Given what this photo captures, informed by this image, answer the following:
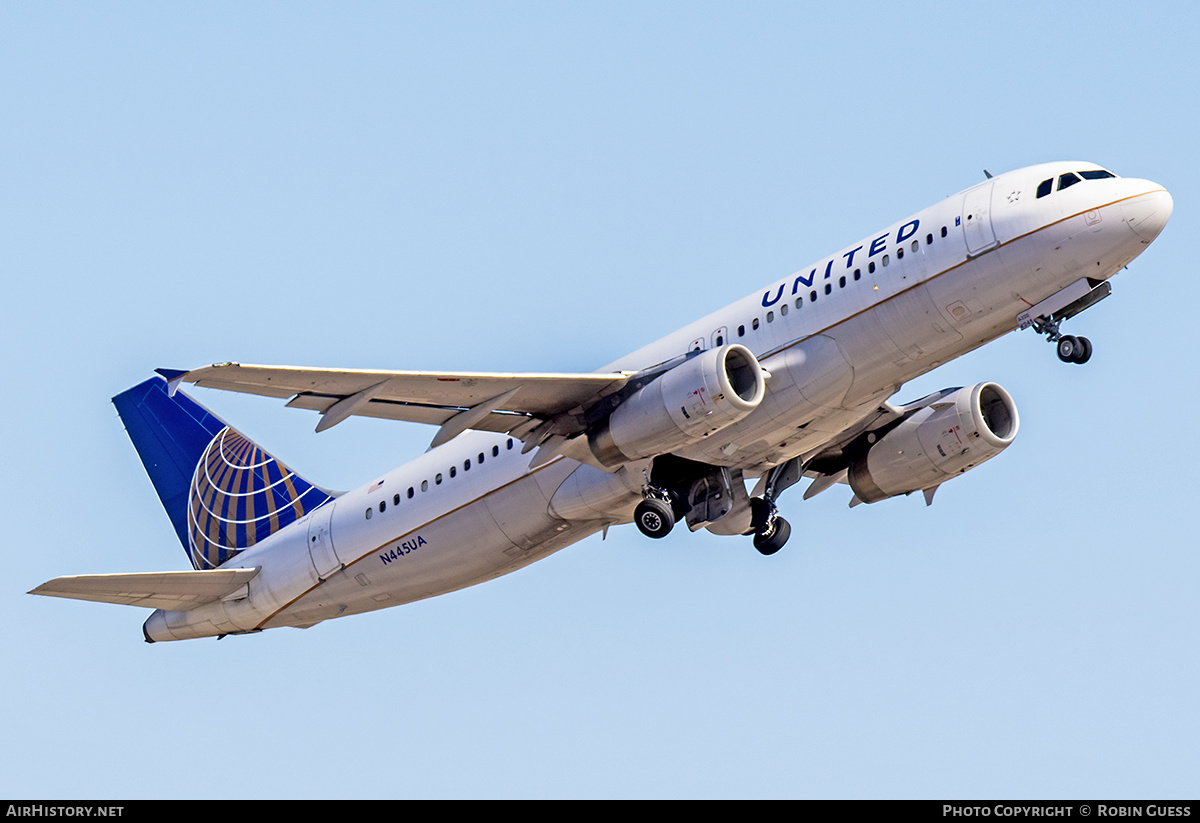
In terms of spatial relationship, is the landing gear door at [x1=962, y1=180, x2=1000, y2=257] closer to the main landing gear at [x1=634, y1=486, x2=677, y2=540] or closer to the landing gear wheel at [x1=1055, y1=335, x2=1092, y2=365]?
the landing gear wheel at [x1=1055, y1=335, x2=1092, y2=365]

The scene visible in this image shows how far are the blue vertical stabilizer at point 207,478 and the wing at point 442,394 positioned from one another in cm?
748

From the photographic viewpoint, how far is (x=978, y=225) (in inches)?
1099

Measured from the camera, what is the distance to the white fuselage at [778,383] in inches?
1086

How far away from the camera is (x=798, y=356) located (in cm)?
2897

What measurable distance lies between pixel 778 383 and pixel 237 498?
15.1 meters

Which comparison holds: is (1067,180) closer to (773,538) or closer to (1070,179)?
(1070,179)

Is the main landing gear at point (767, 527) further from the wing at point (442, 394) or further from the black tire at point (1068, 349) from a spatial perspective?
the black tire at point (1068, 349)

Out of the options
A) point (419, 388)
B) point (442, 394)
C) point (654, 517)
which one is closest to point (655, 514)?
point (654, 517)

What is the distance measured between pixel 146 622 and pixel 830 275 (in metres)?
18.2

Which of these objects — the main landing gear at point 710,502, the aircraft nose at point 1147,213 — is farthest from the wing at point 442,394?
the aircraft nose at point 1147,213

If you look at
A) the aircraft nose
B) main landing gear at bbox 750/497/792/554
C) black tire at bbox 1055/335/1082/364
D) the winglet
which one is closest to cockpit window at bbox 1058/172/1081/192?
the aircraft nose
